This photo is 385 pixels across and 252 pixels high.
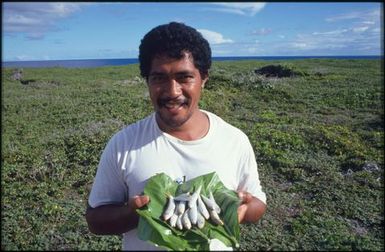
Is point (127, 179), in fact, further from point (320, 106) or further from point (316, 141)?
point (320, 106)

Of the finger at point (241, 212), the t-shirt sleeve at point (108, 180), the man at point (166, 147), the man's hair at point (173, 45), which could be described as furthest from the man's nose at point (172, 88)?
the finger at point (241, 212)

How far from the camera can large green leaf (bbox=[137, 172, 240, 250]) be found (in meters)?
2.59

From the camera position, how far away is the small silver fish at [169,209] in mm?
2730

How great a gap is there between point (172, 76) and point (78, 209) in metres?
6.45

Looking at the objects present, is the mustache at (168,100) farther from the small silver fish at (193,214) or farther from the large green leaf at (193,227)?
the small silver fish at (193,214)

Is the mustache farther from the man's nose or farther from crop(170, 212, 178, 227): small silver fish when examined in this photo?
crop(170, 212, 178, 227): small silver fish

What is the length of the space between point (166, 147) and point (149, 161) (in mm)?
165

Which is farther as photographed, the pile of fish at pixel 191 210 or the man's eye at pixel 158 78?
the man's eye at pixel 158 78

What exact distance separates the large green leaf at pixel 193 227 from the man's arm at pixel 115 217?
0.35 ft

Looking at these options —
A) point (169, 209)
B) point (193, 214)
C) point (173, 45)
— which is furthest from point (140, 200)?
point (173, 45)

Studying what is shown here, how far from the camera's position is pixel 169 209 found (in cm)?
278

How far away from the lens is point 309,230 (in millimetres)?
7770

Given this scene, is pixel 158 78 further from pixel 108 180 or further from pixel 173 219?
pixel 173 219

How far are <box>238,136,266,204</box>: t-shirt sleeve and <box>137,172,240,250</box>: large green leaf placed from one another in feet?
0.88
